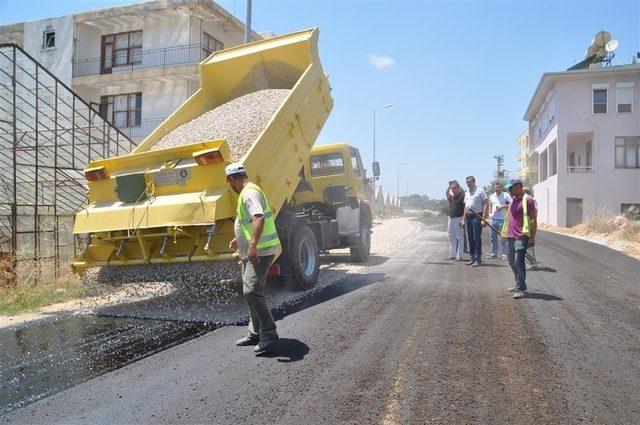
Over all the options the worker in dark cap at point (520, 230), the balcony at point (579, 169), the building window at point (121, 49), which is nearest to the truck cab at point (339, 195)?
the worker in dark cap at point (520, 230)

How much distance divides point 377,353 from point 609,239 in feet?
52.0

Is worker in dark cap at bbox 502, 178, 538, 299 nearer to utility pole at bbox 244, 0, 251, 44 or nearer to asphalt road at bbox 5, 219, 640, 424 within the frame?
asphalt road at bbox 5, 219, 640, 424

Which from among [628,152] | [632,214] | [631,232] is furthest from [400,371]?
[628,152]

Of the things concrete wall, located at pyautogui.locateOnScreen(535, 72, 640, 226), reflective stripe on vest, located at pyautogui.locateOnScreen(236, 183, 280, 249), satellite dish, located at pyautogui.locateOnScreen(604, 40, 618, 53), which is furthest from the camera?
satellite dish, located at pyautogui.locateOnScreen(604, 40, 618, 53)

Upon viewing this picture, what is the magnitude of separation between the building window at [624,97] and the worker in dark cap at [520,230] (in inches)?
946

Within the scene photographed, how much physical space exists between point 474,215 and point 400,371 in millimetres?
6450

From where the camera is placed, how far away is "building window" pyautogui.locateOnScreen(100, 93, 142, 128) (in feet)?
77.6

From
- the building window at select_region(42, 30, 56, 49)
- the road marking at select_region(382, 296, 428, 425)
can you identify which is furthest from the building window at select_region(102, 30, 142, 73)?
the road marking at select_region(382, 296, 428, 425)

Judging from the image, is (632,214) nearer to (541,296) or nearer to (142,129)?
(541,296)

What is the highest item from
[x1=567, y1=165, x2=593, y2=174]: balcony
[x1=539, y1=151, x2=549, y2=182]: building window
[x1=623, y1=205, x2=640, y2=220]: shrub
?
[x1=539, y1=151, x2=549, y2=182]: building window

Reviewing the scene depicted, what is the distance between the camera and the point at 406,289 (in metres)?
7.02

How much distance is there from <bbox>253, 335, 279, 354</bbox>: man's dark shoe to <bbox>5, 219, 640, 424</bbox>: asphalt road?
0.12 metres

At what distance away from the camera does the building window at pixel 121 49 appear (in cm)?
2358

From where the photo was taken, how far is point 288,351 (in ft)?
14.1
